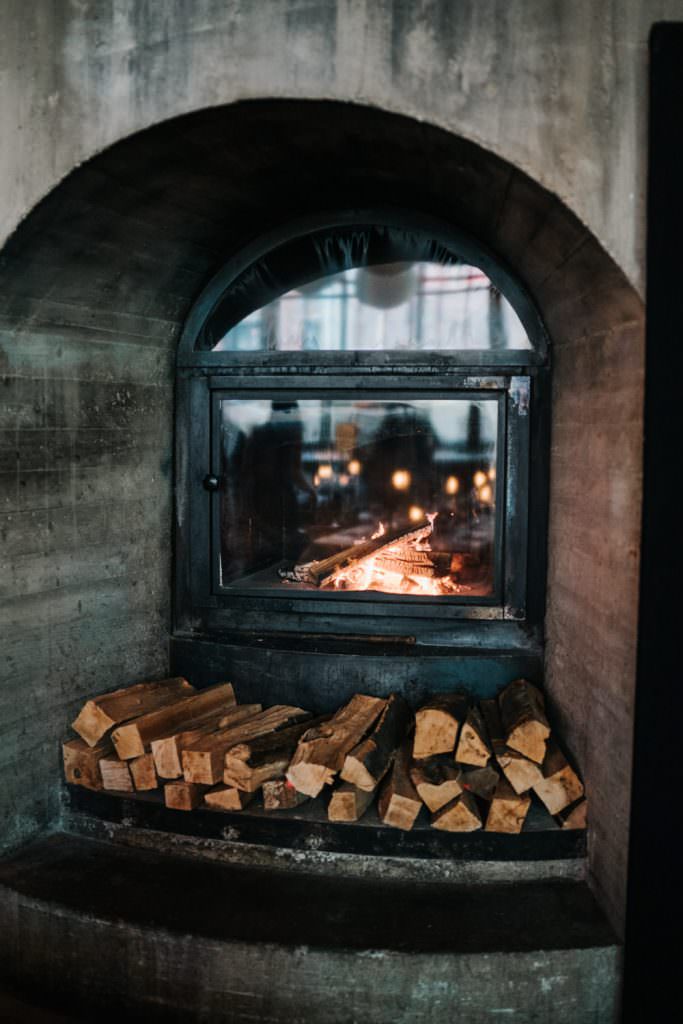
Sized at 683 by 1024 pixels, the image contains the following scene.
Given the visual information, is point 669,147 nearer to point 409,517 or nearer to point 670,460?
point 670,460

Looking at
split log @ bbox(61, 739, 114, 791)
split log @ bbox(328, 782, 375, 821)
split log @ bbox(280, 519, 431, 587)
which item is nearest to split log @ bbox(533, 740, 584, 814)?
split log @ bbox(328, 782, 375, 821)

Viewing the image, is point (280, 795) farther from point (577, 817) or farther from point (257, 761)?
point (577, 817)

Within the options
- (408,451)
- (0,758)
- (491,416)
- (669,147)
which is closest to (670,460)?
(669,147)

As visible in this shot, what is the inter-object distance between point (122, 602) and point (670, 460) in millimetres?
2111

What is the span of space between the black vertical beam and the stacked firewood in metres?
0.43

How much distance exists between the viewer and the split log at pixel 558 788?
9.26 feet

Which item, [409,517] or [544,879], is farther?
[409,517]

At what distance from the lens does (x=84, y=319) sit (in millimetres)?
3180

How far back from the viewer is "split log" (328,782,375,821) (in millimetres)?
2811

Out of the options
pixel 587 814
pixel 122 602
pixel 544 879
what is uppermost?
A: pixel 122 602

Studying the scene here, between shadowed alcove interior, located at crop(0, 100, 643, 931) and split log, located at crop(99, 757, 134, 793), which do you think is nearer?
shadowed alcove interior, located at crop(0, 100, 643, 931)

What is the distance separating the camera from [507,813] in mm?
2781

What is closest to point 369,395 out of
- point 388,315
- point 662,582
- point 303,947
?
point 388,315

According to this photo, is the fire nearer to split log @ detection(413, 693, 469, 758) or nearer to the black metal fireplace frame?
the black metal fireplace frame
